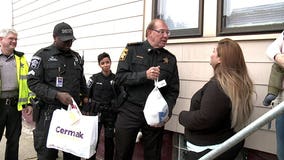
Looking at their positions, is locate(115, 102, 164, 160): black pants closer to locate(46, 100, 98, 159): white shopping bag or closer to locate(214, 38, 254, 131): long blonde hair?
locate(46, 100, 98, 159): white shopping bag

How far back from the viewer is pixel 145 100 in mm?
3447

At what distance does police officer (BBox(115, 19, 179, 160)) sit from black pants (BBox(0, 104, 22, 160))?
5.34ft

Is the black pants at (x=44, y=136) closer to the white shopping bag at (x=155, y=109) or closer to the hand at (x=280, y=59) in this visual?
the white shopping bag at (x=155, y=109)

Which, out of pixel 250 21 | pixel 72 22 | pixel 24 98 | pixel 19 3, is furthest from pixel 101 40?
pixel 19 3

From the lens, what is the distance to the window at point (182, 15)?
3734 millimetres

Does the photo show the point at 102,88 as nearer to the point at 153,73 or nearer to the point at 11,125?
the point at 11,125

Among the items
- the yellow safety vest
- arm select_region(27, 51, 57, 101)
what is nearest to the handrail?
arm select_region(27, 51, 57, 101)

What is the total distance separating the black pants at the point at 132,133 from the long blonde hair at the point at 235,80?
1.11 metres

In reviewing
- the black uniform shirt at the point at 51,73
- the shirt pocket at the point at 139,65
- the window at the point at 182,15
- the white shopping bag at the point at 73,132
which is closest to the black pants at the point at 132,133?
the white shopping bag at the point at 73,132

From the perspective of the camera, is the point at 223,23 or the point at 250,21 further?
the point at 223,23

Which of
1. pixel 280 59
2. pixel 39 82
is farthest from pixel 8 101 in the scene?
pixel 280 59

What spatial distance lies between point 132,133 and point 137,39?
1543 mm

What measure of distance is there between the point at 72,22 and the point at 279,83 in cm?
447

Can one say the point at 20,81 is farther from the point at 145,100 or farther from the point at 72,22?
the point at 72,22
